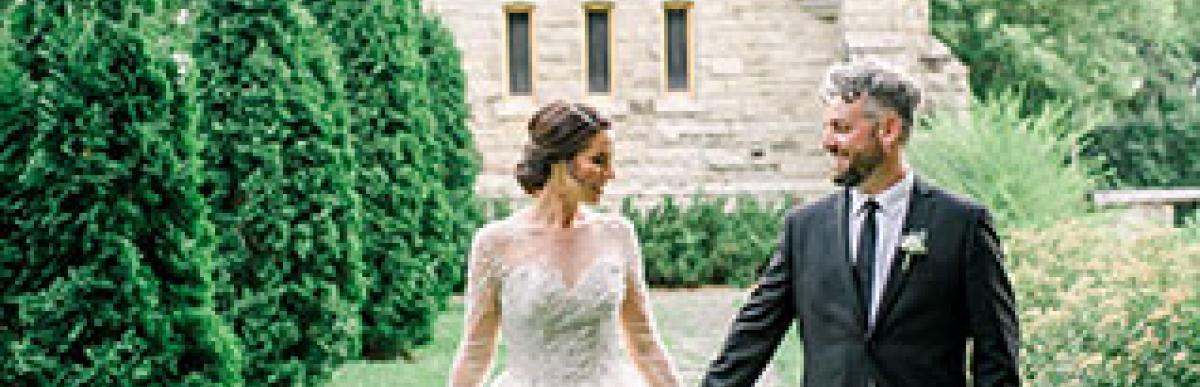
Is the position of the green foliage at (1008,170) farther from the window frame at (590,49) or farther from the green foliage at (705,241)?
the window frame at (590,49)

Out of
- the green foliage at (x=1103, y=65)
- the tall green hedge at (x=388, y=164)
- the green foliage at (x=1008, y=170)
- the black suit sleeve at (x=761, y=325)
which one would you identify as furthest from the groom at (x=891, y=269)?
the green foliage at (x=1103, y=65)

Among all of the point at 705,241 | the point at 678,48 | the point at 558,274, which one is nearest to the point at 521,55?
the point at 678,48

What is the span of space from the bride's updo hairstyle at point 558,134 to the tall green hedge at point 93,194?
2902 millimetres

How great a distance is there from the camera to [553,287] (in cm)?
439

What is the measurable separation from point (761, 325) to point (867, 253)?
372mm

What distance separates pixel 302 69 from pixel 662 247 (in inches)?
408

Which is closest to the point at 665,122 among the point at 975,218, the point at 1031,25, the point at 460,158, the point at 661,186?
the point at 661,186

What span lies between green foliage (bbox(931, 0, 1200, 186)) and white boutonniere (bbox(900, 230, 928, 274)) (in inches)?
857

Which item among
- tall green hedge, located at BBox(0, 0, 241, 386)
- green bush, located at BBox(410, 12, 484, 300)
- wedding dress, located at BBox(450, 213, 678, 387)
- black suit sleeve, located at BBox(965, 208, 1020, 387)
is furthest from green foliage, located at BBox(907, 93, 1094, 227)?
black suit sleeve, located at BBox(965, 208, 1020, 387)

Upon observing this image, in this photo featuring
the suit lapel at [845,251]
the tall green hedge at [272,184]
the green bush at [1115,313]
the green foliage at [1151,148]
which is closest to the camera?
the suit lapel at [845,251]

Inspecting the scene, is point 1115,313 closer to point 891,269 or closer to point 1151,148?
point 891,269

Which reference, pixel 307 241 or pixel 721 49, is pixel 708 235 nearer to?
pixel 721 49

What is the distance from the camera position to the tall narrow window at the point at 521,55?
21109 millimetres

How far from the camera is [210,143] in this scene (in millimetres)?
8906
